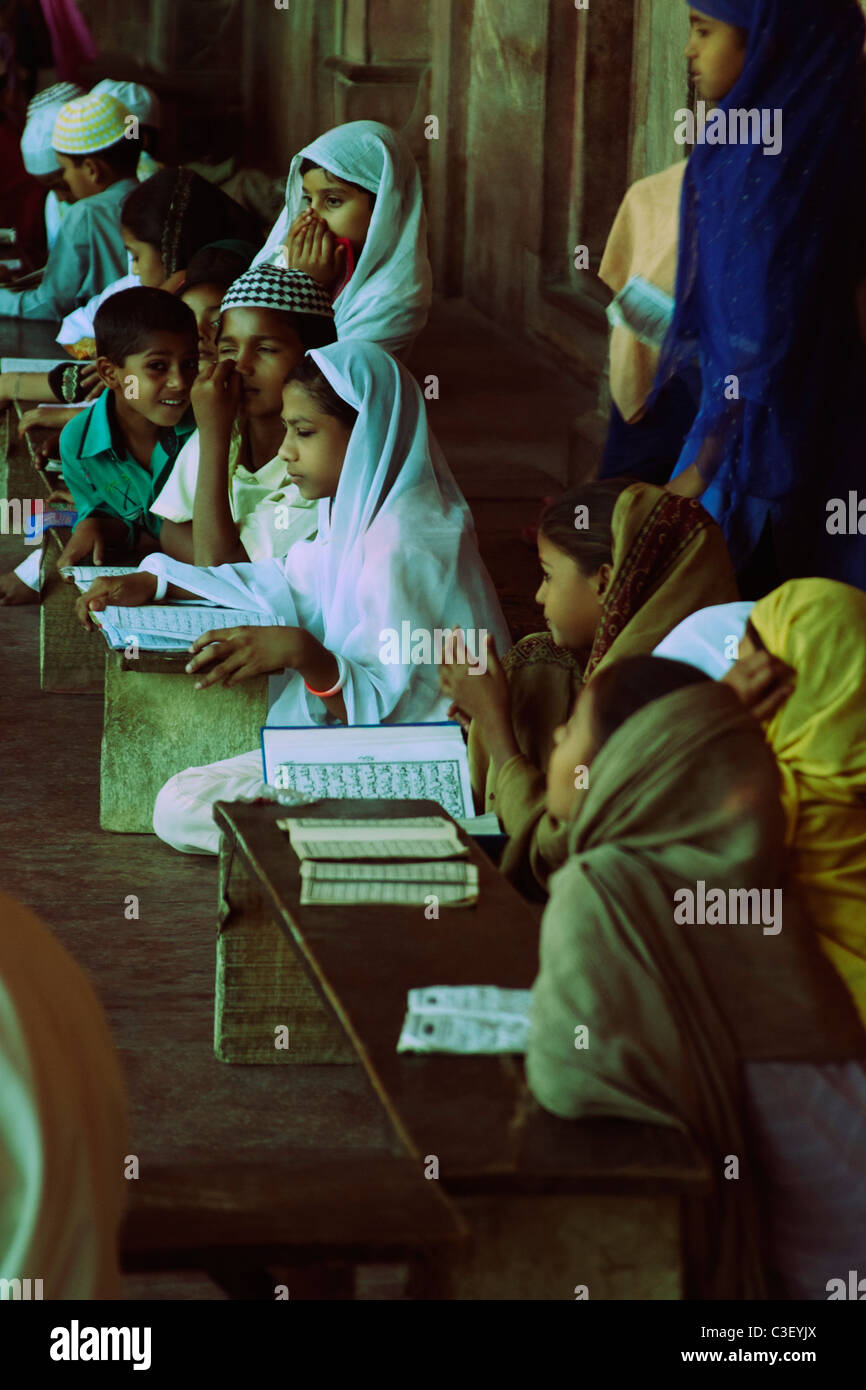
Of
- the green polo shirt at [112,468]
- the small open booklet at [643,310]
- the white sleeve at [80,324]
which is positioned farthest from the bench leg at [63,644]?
the small open booklet at [643,310]

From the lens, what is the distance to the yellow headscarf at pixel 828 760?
2420 millimetres

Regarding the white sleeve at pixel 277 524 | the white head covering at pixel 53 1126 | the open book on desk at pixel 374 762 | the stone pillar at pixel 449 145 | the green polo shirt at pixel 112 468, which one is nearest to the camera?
the white head covering at pixel 53 1126

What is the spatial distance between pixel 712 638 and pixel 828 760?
40 centimetres

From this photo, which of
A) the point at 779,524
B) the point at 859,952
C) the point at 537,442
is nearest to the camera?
the point at 859,952

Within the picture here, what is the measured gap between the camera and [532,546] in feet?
22.6

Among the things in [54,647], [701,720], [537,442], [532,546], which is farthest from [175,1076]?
[537,442]

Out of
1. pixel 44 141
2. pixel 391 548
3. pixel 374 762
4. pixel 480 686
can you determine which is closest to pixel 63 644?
pixel 391 548

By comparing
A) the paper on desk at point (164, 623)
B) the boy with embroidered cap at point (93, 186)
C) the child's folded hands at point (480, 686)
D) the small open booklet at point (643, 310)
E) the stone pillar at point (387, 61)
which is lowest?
the child's folded hands at point (480, 686)

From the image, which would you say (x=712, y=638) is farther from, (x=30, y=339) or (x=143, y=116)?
(x=143, y=116)

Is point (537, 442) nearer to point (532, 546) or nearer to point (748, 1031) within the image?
point (532, 546)

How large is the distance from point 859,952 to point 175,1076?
1500 mm

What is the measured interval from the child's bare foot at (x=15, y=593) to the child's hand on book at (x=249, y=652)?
2.66 meters

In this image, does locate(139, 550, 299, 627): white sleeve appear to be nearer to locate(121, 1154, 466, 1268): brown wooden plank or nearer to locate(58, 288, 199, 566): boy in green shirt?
locate(58, 288, 199, 566): boy in green shirt

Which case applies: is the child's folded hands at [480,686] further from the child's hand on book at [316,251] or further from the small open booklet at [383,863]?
the child's hand on book at [316,251]
